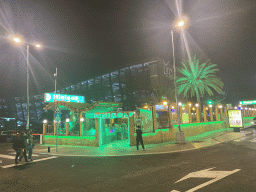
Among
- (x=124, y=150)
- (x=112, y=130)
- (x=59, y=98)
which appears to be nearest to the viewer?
(x=124, y=150)

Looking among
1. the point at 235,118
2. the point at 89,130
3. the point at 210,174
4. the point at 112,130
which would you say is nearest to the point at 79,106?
the point at 89,130

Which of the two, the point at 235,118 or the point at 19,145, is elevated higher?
the point at 235,118

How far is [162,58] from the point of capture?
40406 millimetres

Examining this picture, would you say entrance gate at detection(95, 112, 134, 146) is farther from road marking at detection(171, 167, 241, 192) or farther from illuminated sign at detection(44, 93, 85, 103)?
illuminated sign at detection(44, 93, 85, 103)

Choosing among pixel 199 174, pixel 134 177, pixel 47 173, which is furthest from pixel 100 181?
pixel 199 174

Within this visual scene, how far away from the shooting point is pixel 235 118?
21078 mm

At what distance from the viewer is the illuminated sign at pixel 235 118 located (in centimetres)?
2073

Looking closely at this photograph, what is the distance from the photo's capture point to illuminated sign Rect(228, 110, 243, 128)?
20.7 metres

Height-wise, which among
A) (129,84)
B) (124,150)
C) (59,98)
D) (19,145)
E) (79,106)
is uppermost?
(129,84)

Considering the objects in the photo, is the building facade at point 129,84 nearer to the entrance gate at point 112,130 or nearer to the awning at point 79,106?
the awning at point 79,106

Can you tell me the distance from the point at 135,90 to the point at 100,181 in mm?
36295

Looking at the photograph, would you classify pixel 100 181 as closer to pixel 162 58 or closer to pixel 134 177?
pixel 134 177

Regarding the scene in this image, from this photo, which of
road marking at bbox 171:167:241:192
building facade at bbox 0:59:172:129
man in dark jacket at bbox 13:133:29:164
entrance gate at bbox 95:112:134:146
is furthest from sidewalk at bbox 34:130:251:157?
building facade at bbox 0:59:172:129

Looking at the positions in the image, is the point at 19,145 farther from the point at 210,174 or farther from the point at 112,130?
the point at 112,130
